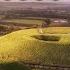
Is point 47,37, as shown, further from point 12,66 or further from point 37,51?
point 12,66

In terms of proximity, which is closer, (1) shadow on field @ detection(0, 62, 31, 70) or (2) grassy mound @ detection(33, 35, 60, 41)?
(1) shadow on field @ detection(0, 62, 31, 70)

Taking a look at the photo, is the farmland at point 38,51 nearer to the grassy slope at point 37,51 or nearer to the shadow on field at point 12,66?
the grassy slope at point 37,51

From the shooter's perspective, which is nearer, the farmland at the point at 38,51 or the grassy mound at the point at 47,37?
the farmland at the point at 38,51

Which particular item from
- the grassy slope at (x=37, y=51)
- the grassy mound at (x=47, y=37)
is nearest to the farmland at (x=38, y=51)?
the grassy slope at (x=37, y=51)

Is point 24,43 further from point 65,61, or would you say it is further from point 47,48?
point 65,61

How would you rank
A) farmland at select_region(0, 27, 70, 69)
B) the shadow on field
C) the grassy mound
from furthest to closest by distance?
the grassy mound, farmland at select_region(0, 27, 70, 69), the shadow on field

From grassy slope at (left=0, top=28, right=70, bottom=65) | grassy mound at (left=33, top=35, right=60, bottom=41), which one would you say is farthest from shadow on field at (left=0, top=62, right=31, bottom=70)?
grassy mound at (left=33, top=35, right=60, bottom=41)

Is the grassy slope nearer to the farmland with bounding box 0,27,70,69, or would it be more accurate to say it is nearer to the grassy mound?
the farmland with bounding box 0,27,70,69

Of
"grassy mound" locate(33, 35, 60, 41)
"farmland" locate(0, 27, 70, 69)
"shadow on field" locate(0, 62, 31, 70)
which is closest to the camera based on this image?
"shadow on field" locate(0, 62, 31, 70)

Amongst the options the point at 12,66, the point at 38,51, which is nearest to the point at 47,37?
the point at 38,51

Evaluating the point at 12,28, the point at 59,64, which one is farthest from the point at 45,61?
the point at 12,28

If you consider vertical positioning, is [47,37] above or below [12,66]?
below

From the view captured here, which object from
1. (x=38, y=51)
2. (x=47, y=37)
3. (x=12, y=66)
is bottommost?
(x=38, y=51)
